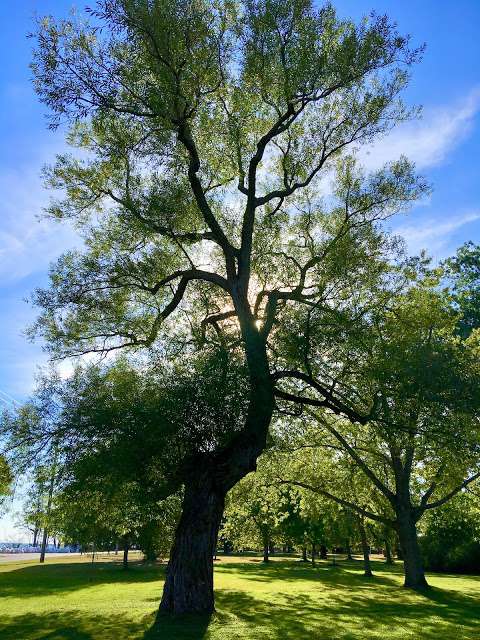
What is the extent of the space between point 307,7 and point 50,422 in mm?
16108

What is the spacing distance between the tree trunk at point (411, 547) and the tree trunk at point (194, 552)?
1593 centimetres

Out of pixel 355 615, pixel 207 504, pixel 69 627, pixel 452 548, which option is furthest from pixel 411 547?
pixel 452 548

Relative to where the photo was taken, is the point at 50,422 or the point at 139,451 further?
the point at 50,422

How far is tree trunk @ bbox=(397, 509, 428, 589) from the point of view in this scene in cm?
2761

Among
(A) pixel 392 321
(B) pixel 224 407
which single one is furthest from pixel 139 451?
(A) pixel 392 321

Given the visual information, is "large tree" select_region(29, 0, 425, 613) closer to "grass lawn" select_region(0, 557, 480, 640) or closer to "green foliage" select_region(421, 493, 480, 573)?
"grass lawn" select_region(0, 557, 480, 640)

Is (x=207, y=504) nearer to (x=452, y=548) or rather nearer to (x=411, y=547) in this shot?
(x=411, y=547)

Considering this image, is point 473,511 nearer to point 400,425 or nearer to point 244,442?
point 400,425

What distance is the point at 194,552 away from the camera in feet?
49.7

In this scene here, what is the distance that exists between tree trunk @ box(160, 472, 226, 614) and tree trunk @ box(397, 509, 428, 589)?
15932mm

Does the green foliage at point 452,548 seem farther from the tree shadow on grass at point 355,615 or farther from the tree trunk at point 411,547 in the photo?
the tree shadow on grass at point 355,615

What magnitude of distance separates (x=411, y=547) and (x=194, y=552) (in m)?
17.5

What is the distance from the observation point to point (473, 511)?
31.1 meters

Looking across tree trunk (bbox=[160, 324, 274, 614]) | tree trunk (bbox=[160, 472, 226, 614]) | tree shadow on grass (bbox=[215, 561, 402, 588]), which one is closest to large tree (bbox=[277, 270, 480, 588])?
tree trunk (bbox=[160, 324, 274, 614])
